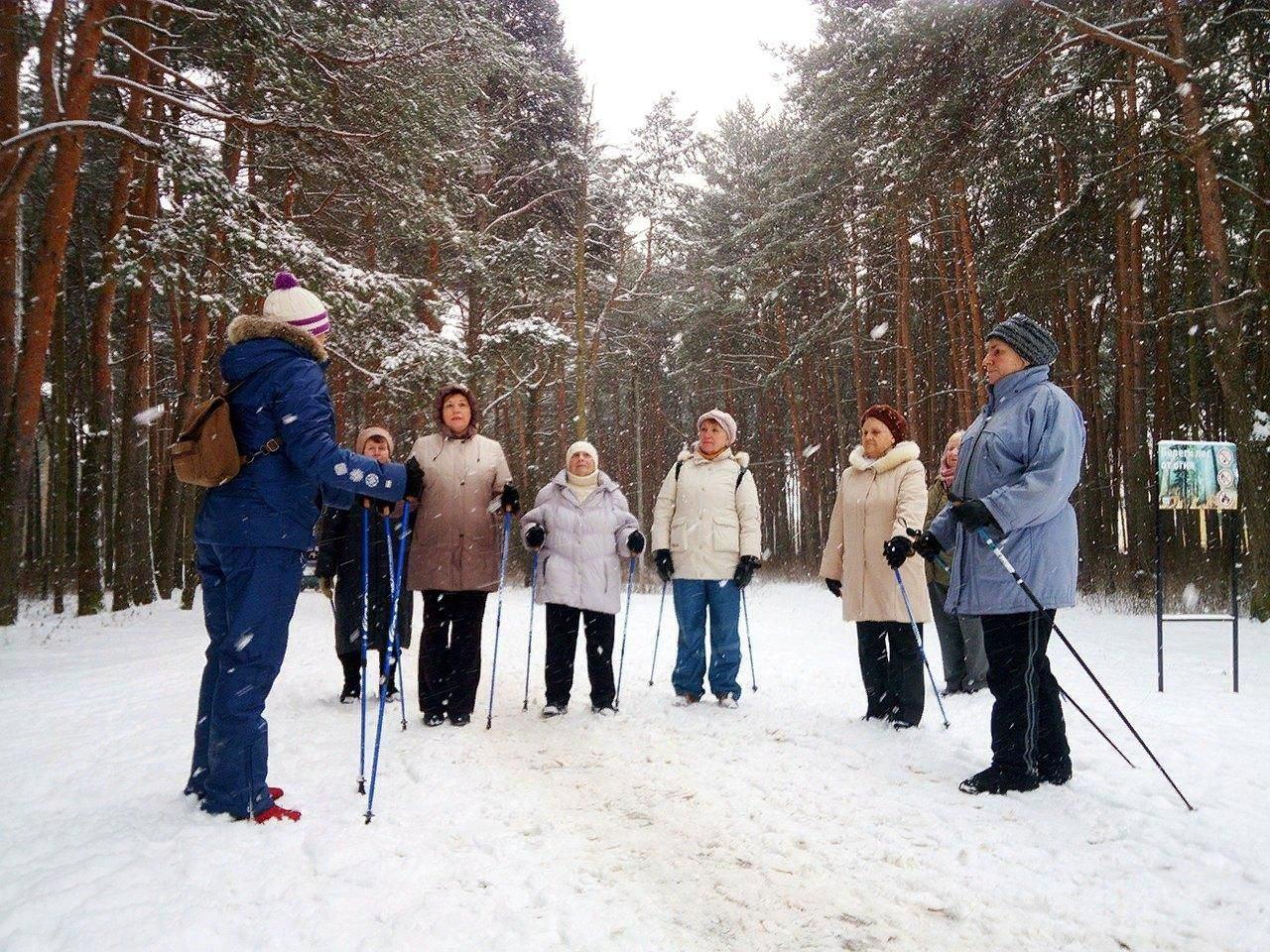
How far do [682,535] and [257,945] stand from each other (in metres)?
4.14

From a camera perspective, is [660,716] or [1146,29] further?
[1146,29]

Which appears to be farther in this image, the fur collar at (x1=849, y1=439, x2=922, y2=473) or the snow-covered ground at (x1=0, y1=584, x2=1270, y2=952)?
the fur collar at (x1=849, y1=439, x2=922, y2=473)

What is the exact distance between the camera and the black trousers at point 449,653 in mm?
5168

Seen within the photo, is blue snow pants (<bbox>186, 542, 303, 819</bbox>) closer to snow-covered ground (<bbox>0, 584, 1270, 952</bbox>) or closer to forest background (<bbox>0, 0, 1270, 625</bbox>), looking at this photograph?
snow-covered ground (<bbox>0, 584, 1270, 952</bbox>)

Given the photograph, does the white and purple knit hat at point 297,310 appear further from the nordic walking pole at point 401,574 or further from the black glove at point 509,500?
the black glove at point 509,500

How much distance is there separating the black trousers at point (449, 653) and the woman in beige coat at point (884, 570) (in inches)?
94.7

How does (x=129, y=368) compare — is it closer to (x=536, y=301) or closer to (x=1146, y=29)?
(x=536, y=301)

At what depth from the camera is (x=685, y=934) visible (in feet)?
8.26

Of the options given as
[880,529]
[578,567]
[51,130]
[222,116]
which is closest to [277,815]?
[578,567]

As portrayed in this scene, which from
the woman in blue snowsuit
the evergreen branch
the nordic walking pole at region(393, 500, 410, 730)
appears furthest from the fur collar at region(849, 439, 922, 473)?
the evergreen branch

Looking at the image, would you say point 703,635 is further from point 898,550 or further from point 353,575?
point 353,575

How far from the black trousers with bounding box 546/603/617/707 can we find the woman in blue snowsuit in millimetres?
2460

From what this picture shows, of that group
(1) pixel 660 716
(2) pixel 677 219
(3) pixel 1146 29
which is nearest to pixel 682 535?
(1) pixel 660 716

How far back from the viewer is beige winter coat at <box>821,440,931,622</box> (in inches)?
203
